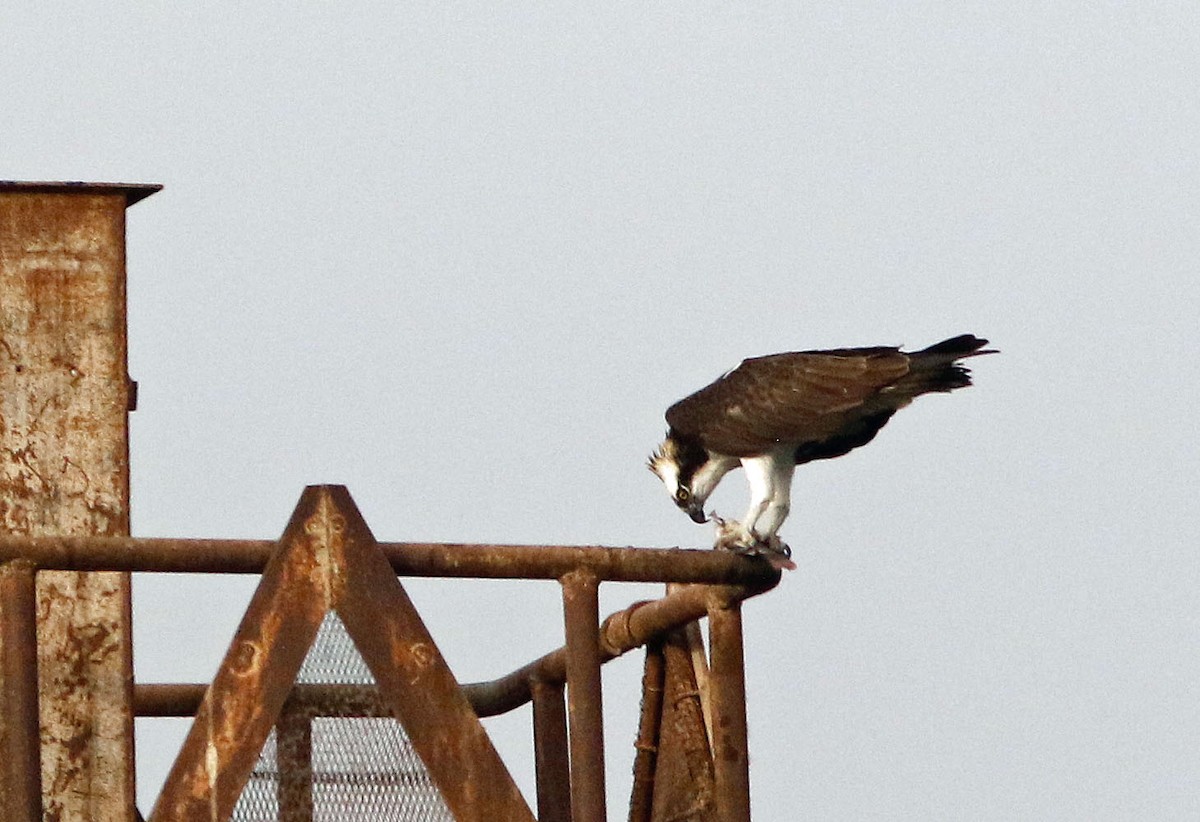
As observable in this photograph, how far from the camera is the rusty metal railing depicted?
593 cm

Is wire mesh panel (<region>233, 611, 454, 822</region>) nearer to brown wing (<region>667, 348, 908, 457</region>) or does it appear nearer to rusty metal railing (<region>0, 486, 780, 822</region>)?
rusty metal railing (<region>0, 486, 780, 822</region>)

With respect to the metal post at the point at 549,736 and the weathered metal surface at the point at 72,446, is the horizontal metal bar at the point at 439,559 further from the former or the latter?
the metal post at the point at 549,736

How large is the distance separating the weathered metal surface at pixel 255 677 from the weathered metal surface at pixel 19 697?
1.13 feet

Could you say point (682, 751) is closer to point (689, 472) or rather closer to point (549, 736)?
point (549, 736)

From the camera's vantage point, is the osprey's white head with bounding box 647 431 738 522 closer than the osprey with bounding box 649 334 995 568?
No

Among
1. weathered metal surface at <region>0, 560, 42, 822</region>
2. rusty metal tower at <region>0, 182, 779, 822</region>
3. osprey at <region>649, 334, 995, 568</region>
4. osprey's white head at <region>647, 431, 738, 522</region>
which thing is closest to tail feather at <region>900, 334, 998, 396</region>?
osprey at <region>649, 334, 995, 568</region>

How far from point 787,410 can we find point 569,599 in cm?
329

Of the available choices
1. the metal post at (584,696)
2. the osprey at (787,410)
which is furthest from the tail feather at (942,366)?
the metal post at (584,696)

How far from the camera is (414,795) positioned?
6203mm

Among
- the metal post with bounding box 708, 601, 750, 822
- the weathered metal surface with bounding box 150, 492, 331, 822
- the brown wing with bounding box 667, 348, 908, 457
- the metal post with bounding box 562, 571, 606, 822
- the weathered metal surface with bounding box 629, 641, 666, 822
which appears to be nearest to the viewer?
the weathered metal surface with bounding box 150, 492, 331, 822

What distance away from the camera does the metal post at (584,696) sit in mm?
6219

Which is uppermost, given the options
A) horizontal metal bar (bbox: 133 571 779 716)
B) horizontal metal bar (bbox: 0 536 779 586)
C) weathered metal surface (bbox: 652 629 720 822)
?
horizontal metal bar (bbox: 0 536 779 586)

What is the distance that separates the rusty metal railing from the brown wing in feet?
7.32

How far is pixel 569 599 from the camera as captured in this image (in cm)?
645
